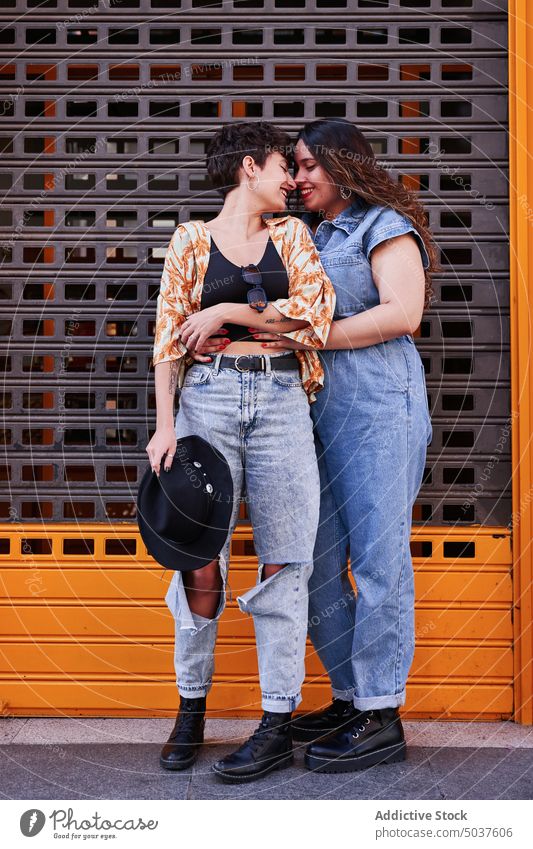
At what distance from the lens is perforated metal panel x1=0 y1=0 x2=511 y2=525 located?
3107 mm

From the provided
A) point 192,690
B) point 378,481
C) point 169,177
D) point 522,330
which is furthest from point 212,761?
point 169,177

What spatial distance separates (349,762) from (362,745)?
0.07 m

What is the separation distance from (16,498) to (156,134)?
4.82 feet

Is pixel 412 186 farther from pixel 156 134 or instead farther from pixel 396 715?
pixel 396 715

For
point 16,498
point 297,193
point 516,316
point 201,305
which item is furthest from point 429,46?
point 16,498

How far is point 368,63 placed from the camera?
3111mm

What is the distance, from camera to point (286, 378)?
2.49 metres

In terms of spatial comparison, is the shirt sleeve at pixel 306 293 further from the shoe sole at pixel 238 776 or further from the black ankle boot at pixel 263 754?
the shoe sole at pixel 238 776

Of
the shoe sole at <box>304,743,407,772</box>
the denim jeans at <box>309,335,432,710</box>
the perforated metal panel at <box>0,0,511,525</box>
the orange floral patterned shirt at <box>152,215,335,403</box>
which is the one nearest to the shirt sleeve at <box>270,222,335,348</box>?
the orange floral patterned shirt at <box>152,215,335,403</box>

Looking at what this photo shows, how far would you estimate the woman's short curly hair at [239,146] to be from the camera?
2.51 meters

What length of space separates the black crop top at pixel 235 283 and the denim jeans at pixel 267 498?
0.37 ft

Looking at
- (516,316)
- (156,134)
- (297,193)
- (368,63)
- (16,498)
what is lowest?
(16,498)

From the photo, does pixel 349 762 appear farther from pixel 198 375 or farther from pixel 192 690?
pixel 198 375
